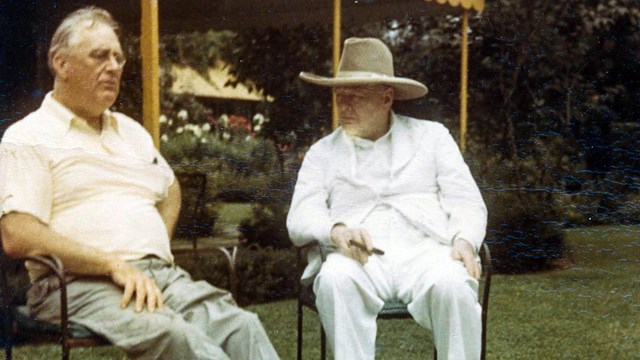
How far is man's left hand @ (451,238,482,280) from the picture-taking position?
315 centimetres

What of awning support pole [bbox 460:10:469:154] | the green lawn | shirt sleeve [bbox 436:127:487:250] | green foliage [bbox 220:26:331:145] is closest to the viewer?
shirt sleeve [bbox 436:127:487:250]

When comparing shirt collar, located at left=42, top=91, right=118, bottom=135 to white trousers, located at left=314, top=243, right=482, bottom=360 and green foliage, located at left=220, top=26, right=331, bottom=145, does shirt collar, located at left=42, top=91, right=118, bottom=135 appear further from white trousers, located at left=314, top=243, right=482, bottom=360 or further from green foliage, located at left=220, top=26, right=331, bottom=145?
green foliage, located at left=220, top=26, right=331, bottom=145

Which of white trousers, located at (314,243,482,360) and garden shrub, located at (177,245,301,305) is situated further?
garden shrub, located at (177,245,301,305)

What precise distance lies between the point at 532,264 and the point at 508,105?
1983 mm

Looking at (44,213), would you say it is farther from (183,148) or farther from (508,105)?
(508,105)

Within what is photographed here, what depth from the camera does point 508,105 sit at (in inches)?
343

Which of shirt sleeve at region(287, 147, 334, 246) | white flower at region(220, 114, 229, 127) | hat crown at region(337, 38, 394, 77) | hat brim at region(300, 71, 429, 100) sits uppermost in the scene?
hat crown at region(337, 38, 394, 77)

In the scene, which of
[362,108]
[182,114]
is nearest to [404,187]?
[362,108]

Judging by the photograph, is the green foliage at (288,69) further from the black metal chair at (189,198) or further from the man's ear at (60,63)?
the man's ear at (60,63)

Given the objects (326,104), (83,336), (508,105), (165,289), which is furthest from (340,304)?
(508,105)

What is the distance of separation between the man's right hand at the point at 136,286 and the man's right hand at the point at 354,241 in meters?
0.72

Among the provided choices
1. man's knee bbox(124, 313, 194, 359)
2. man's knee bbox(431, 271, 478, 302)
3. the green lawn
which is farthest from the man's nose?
the green lawn

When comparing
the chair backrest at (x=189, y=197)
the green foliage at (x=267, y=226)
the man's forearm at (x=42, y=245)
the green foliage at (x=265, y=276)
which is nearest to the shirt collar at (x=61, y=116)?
the man's forearm at (x=42, y=245)

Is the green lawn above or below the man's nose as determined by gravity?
below
